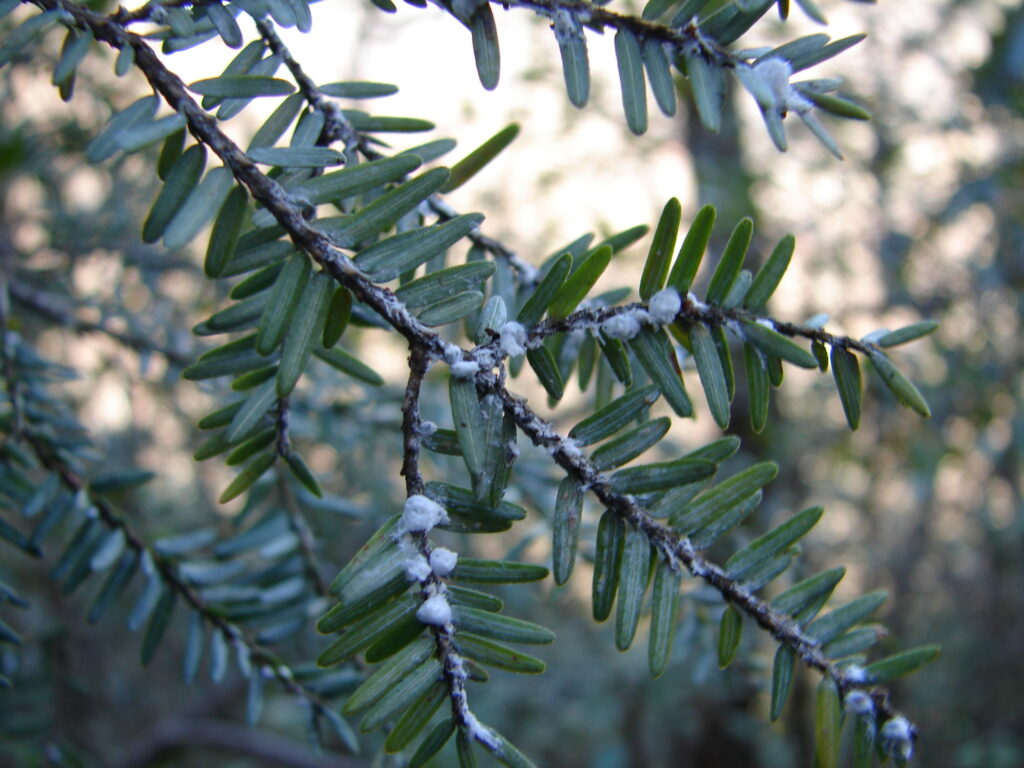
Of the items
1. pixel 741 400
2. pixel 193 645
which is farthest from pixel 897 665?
pixel 741 400

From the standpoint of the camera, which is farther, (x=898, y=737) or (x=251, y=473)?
(x=251, y=473)

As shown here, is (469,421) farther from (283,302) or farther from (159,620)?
(159,620)

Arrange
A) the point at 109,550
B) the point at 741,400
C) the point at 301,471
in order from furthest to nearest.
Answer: the point at 741,400 → the point at 109,550 → the point at 301,471

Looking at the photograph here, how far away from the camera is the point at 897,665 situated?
1.17 ft

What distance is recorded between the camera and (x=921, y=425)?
2.01 metres

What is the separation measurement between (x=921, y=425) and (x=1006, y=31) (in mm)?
956

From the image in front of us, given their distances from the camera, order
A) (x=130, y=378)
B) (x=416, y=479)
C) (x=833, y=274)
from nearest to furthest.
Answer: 1. (x=416, y=479)
2. (x=130, y=378)
3. (x=833, y=274)

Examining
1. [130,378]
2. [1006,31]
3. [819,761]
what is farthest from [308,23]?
[1006,31]

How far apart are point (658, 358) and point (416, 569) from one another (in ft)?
0.50

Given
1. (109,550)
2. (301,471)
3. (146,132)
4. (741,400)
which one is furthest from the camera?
(741,400)

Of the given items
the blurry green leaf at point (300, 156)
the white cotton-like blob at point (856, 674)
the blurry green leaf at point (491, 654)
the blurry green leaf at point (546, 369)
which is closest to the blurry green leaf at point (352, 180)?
the blurry green leaf at point (300, 156)

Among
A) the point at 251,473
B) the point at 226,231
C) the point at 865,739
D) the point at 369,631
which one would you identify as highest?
the point at 226,231

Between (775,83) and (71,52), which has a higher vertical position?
(71,52)

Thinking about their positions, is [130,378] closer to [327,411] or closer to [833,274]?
[327,411]
